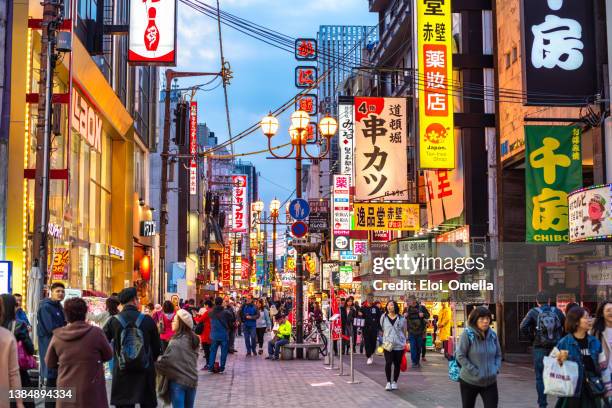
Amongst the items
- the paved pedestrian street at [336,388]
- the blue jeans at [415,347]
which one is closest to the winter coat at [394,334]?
the paved pedestrian street at [336,388]

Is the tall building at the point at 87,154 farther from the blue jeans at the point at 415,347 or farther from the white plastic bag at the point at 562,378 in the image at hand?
the white plastic bag at the point at 562,378

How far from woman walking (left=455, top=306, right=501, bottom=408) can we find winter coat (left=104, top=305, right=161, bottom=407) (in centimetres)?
339

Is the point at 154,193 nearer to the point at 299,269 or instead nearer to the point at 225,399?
the point at 299,269

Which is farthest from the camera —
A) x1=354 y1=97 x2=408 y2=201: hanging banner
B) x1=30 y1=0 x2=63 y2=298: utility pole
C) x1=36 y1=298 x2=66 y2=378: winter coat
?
x1=354 y1=97 x2=408 y2=201: hanging banner

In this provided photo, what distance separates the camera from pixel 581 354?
30.4 feet

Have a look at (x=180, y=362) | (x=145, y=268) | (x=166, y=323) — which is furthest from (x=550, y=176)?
(x=145, y=268)

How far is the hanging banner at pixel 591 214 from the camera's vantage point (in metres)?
19.6

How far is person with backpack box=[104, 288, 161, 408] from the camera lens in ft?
32.6

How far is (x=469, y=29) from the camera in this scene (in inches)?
1298

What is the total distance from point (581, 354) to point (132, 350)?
4.64 metres

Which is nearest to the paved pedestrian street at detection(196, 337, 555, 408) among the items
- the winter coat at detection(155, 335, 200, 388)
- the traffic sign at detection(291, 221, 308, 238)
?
the traffic sign at detection(291, 221, 308, 238)

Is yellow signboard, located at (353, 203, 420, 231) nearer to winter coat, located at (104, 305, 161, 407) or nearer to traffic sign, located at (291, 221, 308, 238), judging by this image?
traffic sign, located at (291, 221, 308, 238)

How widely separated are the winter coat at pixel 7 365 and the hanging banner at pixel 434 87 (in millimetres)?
22798

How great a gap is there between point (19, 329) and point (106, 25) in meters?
→ 22.7
